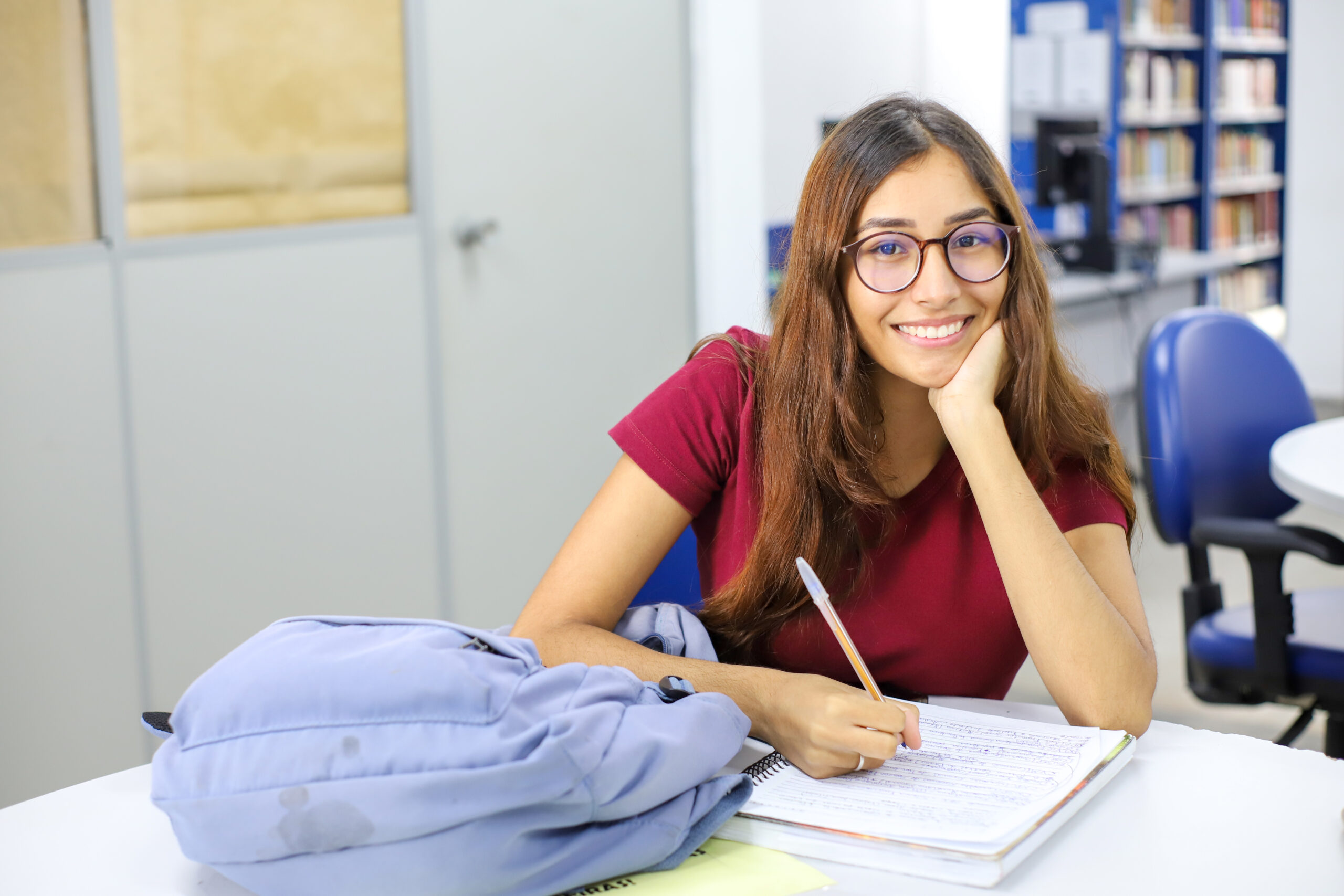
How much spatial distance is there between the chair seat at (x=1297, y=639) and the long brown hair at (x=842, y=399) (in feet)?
2.86

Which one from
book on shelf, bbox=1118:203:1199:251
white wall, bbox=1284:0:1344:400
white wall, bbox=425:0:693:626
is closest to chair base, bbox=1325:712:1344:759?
white wall, bbox=425:0:693:626

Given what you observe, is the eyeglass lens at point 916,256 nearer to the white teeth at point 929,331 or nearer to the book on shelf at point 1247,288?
the white teeth at point 929,331

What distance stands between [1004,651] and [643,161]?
2.13 m

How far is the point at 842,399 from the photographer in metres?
1.31

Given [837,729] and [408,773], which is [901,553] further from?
[408,773]

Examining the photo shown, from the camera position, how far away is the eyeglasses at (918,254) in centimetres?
125

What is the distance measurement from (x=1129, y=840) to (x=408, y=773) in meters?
0.51

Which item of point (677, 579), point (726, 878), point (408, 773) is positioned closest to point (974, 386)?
point (677, 579)

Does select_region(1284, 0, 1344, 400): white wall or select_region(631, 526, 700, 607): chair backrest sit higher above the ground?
select_region(1284, 0, 1344, 400): white wall

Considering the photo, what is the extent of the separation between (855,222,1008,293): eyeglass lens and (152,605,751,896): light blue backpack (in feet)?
1.90

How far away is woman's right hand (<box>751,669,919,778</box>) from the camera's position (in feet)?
3.18

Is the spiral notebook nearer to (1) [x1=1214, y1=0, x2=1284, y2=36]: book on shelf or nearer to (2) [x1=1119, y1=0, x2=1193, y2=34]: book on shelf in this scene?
(2) [x1=1119, y1=0, x2=1193, y2=34]: book on shelf

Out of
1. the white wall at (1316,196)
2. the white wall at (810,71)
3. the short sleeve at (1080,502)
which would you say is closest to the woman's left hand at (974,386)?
the short sleeve at (1080,502)

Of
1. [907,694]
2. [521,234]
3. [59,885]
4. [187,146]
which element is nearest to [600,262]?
[521,234]
